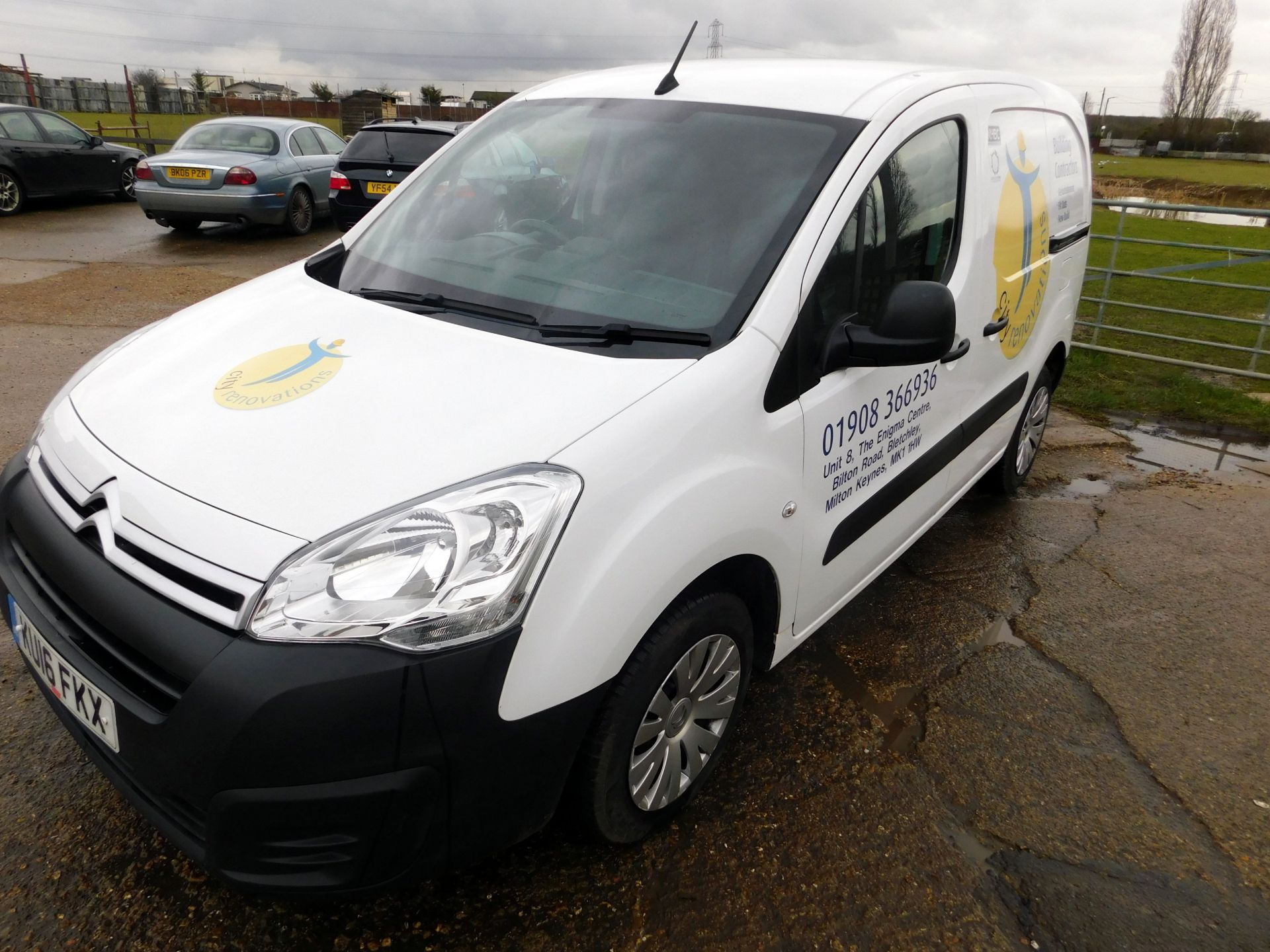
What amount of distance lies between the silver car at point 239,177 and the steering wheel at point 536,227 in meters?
8.91

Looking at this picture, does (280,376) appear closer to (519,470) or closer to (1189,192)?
(519,470)

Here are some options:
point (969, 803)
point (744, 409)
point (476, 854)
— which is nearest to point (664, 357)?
point (744, 409)

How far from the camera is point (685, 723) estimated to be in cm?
216

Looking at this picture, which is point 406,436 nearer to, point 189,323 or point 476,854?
point 476,854

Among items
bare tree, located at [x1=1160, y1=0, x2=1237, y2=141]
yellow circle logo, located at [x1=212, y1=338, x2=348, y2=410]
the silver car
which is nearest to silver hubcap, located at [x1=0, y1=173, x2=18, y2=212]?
the silver car

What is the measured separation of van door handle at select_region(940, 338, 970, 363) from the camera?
2.84 m

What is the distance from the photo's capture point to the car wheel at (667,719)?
188 cm

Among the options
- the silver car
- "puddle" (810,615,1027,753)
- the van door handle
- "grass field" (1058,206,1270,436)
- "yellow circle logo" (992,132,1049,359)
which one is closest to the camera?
"puddle" (810,615,1027,753)

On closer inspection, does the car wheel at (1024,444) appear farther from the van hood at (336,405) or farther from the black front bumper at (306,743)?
the black front bumper at (306,743)

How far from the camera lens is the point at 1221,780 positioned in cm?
259

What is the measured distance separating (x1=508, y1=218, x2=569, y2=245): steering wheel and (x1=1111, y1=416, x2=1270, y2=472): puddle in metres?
4.04

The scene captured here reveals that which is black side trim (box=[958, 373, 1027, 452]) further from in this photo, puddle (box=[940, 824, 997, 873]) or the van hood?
the van hood

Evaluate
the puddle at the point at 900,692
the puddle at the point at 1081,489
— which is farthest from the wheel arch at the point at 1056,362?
the puddle at the point at 900,692

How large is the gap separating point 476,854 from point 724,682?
0.76 meters
